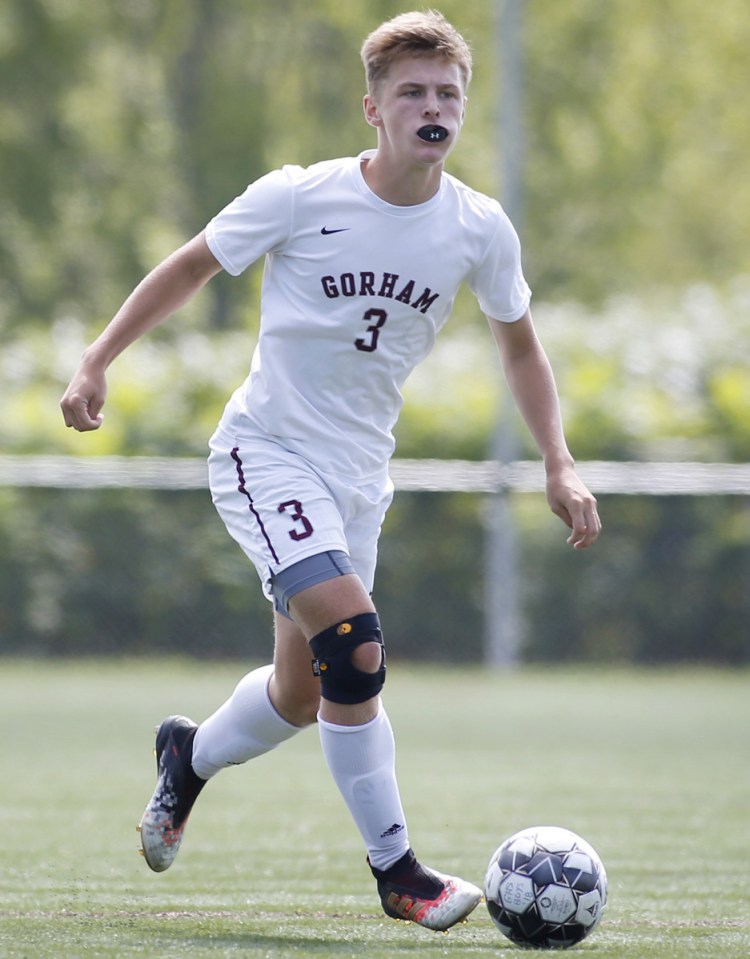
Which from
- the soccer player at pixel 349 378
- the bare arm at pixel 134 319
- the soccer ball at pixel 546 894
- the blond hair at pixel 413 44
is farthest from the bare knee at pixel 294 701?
the blond hair at pixel 413 44

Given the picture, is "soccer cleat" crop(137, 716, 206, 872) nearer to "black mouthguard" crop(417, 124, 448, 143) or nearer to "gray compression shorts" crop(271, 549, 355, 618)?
"gray compression shorts" crop(271, 549, 355, 618)

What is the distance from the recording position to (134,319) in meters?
4.46

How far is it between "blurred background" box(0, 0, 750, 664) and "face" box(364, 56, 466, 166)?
364 inches

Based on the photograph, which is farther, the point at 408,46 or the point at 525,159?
the point at 525,159

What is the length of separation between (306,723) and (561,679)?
8879 millimetres

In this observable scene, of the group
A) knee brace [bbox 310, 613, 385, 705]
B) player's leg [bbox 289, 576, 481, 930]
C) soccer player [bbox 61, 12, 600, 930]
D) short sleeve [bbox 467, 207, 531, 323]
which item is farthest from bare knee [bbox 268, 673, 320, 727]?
short sleeve [bbox 467, 207, 531, 323]

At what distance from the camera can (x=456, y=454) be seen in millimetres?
14984

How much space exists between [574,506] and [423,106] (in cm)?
108

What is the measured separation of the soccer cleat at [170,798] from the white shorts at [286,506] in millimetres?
736

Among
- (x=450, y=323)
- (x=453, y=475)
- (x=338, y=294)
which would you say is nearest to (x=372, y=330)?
(x=338, y=294)

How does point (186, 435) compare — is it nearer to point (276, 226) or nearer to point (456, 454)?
point (456, 454)

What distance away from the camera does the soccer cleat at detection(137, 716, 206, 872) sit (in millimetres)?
4930

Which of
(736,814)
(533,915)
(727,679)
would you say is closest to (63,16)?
(727,679)

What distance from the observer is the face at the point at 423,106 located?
444cm
